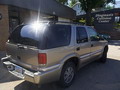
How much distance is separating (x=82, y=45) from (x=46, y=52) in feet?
5.45

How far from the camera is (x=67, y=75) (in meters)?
4.04

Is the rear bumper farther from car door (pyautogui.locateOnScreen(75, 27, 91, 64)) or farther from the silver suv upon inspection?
car door (pyautogui.locateOnScreen(75, 27, 91, 64))

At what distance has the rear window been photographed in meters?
3.24

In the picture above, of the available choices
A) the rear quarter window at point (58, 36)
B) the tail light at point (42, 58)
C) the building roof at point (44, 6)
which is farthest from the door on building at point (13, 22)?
the tail light at point (42, 58)

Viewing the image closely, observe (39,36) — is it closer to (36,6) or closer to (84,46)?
(84,46)

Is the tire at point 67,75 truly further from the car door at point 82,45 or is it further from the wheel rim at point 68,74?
the car door at point 82,45

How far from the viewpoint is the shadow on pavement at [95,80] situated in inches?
158

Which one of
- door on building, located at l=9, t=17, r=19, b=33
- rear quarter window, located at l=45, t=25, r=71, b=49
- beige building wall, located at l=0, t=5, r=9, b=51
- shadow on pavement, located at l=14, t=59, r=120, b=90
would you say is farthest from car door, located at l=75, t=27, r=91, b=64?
door on building, located at l=9, t=17, r=19, b=33

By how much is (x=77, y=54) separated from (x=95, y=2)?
58.5ft

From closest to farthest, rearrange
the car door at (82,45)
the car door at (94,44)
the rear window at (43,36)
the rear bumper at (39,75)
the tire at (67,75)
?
1. the rear bumper at (39,75)
2. the rear window at (43,36)
3. the tire at (67,75)
4. the car door at (82,45)
5. the car door at (94,44)

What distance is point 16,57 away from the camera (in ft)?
12.2

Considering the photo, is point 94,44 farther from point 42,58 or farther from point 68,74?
point 42,58

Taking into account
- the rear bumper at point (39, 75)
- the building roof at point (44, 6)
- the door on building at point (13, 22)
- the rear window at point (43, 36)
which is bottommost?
the rear bumper at point (39, 75)

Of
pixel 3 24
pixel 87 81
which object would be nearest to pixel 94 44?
pixel 87 81
